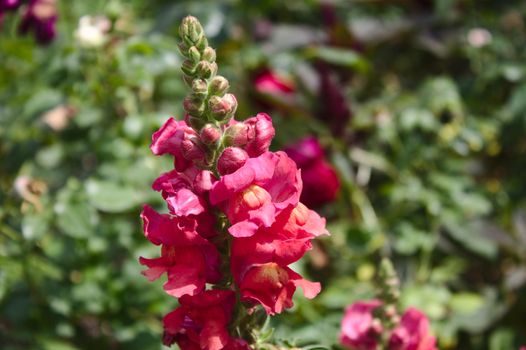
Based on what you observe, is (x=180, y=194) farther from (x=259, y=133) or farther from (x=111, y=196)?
(x=111, y=196)

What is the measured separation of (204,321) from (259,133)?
234 mm

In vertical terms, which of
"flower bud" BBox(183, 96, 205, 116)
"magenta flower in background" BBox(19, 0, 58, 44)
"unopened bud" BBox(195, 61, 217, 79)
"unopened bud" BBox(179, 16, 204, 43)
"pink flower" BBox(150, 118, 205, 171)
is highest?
"unopened bud" BBox(179, 16, 204, 43)

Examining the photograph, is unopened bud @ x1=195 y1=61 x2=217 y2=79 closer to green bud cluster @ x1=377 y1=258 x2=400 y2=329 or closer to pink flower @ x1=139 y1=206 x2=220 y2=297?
pink flower @ x1=139 y1=206 x2=220 y2=297

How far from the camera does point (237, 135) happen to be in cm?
91

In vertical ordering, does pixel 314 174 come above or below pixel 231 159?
below

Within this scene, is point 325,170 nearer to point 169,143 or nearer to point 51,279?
point 51,279

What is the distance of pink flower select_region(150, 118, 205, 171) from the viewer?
900 millimetres

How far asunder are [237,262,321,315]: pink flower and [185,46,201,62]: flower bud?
25cm

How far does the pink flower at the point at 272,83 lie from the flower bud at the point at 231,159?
1338 mm

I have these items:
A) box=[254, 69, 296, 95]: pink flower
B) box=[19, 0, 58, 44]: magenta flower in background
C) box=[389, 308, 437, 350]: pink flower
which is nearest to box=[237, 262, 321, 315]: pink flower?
box=[389, 308, 437, 350]: pink flower

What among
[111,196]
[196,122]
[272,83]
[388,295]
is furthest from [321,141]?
[196,122]

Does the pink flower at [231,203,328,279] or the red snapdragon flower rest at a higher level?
the red snapdragon flower

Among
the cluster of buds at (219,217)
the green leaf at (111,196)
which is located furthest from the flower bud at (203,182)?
the green leaf at (111,196)

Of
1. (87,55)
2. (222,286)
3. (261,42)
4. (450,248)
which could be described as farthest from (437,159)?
(222,286)
